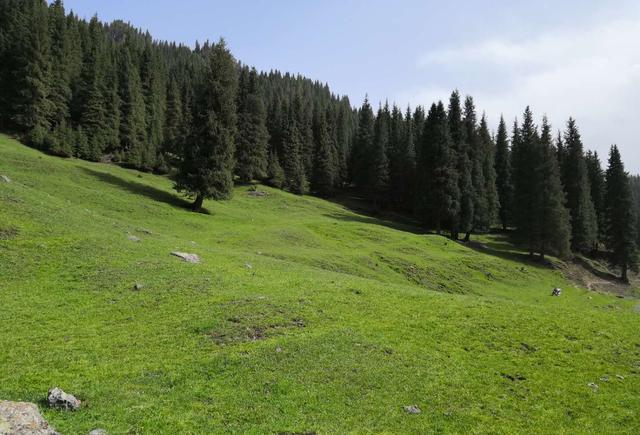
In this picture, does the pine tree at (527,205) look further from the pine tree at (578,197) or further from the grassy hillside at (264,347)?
the grassy hillside at (264,347)

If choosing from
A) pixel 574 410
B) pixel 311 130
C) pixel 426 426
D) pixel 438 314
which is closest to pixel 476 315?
pixel 438 314

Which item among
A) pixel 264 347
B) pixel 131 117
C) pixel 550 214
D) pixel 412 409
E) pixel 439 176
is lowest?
pixel 412 409

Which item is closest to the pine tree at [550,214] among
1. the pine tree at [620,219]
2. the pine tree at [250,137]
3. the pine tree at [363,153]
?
the pine tree at [620,219]

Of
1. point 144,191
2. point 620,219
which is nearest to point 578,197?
point 620,219

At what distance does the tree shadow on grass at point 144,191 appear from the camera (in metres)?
53.7

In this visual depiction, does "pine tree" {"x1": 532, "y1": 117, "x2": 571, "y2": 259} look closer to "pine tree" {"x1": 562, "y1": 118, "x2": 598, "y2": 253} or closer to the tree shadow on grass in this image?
"pine tree" {"x1": 562, "y1": 118, "x2": 598, "y2": 253}

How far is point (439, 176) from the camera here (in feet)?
257

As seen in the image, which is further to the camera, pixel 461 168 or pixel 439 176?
pixel 461 168

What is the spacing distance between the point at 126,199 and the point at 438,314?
38.8m

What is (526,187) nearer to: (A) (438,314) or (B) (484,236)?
(B) (484,236)

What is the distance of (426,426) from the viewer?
12.4m

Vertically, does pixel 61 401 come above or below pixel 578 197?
below

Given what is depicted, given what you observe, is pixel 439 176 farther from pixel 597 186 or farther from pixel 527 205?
pixel 597 186

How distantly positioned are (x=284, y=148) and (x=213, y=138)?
54.1m
